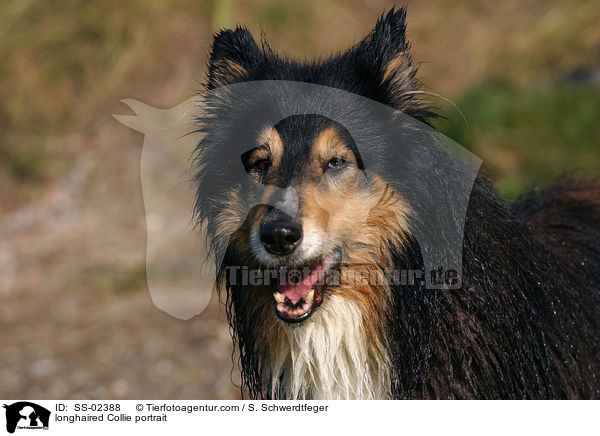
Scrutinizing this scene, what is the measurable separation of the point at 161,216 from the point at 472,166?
489 cm

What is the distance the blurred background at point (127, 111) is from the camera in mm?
6340

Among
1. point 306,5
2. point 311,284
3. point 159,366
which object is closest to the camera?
point 311,284

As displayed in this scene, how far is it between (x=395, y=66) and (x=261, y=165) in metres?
0.70

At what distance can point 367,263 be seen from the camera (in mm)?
3086

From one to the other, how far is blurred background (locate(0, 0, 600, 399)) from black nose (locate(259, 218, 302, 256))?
2.99 meters

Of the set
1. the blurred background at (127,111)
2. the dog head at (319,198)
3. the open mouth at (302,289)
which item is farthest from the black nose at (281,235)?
the blurred background at (127,111)

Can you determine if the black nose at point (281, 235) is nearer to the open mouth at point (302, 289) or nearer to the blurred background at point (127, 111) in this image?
the open mouth at point (302, 289)

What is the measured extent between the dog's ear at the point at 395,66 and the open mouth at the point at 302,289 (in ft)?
2.26

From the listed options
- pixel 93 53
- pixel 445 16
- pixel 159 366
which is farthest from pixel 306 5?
pixel 159 366

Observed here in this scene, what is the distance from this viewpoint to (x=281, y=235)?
283 centimetres

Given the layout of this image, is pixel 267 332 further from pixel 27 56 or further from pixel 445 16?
pixel 445 16

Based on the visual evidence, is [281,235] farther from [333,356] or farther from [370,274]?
[333,356]
